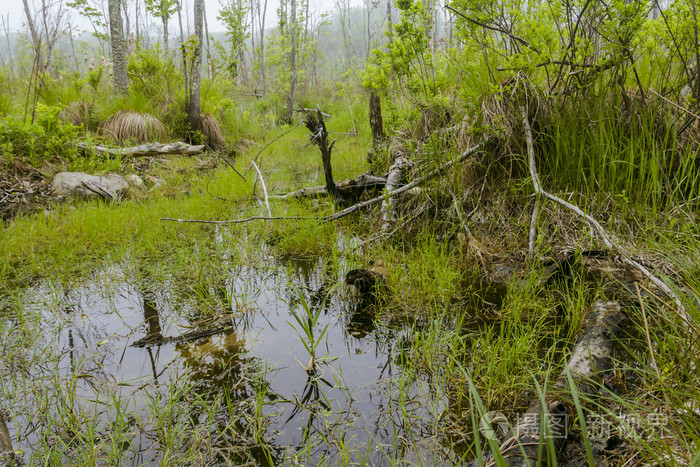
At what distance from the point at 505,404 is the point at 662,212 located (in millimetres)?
1958

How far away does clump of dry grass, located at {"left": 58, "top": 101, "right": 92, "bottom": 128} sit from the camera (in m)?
6.73

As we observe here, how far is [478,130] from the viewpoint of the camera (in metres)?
3.17

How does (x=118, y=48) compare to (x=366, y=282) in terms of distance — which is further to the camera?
(x=118, y=48)

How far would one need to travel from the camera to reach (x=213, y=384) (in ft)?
6.25

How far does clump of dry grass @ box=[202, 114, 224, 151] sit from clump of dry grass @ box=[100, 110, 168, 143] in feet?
3.24

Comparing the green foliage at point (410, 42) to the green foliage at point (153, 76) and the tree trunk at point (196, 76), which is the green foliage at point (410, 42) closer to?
the tree trunk at point (196, 76)

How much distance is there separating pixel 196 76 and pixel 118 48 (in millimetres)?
1384

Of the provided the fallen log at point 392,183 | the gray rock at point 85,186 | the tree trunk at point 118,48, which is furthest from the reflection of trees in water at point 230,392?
the tree trunk at point 118,48

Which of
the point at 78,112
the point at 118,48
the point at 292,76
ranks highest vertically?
the point at 292,76

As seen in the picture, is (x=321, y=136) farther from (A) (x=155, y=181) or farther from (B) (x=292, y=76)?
(B) (x=292, y=76)

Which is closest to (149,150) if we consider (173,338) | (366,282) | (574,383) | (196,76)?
(196,76)

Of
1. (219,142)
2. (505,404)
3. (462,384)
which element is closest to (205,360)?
(462,384)

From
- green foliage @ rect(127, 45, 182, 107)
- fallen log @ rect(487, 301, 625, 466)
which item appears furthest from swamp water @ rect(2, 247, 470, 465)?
green foliage @ rect(127, 45, 182, 107)

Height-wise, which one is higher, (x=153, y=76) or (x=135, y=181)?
(x=153, y=76)
